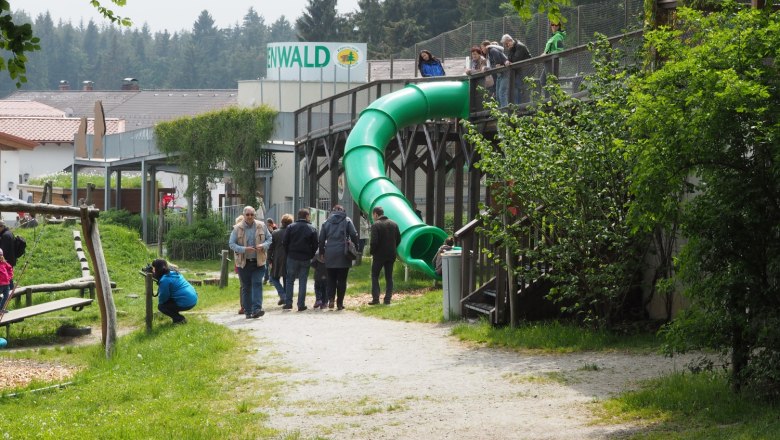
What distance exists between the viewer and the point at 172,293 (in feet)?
55.0

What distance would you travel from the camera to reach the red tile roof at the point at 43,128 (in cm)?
7912

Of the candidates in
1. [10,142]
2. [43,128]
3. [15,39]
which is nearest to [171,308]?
[10,142]

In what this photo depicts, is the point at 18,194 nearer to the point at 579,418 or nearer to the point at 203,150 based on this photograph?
the point at 203,150

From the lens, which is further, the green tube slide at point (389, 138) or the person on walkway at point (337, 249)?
the green tube slide at point (389, 138)

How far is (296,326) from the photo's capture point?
16.6 metres

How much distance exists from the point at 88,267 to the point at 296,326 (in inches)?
358

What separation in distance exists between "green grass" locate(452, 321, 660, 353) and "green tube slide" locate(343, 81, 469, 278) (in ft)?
24.3

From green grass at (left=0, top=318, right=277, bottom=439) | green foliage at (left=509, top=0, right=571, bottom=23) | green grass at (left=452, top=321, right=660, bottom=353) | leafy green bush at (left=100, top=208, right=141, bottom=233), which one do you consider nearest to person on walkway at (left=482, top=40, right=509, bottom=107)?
green grass at (left=452, top=321, right=660, bottom=353)

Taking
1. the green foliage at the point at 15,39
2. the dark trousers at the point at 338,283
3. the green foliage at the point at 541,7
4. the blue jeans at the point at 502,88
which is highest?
the blue jeans at the point at 502,88

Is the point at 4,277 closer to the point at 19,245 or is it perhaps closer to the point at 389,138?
the point at 19,245

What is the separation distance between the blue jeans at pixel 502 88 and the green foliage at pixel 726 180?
11706 millimetres

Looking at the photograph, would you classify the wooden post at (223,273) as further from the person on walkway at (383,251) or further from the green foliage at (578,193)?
the green foliage at (578,193)

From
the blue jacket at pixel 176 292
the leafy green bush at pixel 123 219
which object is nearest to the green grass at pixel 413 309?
the blue jacket at pixel 176 292

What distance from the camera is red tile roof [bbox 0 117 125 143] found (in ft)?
260
